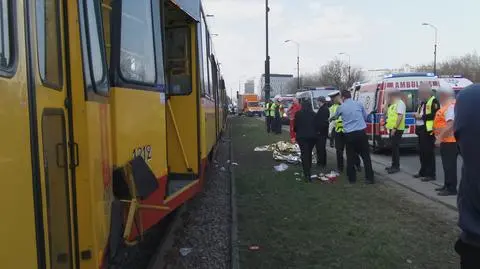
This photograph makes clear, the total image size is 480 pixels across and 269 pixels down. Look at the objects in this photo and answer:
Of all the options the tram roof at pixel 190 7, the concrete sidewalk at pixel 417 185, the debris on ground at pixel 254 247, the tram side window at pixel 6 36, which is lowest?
the concrete sidewalk at pixel 417 185

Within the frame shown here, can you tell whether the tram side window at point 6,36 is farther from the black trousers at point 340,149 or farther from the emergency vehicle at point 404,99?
the emergency vehicle at point 404,99

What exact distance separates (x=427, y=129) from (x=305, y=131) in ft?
7.48

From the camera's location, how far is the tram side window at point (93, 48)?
11.0ft

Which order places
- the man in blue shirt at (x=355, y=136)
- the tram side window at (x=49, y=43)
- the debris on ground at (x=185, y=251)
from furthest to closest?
the man in blue shirt at (x=355, y=136), the debris on ground at (x=185, y=251), the tram side window at (x=49, y=43)

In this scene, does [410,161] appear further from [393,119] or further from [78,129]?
[78,129]

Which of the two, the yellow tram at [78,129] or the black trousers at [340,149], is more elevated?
the yellow tram at [78,129]

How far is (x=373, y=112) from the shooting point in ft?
51.0

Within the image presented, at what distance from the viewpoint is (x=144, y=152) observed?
4.67 meters

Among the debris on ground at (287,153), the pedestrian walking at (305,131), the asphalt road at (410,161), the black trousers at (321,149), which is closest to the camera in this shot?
the pedestrian walking at (305,131)

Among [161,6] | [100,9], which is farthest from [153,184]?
[161,6]

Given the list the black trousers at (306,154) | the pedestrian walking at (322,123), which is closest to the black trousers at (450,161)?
the black trousers at (306,154)

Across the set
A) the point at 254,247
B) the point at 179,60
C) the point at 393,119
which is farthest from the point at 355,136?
the point at 254,247

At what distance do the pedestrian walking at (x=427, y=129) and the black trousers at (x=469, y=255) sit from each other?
7.58 meters

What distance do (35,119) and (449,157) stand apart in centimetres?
756
